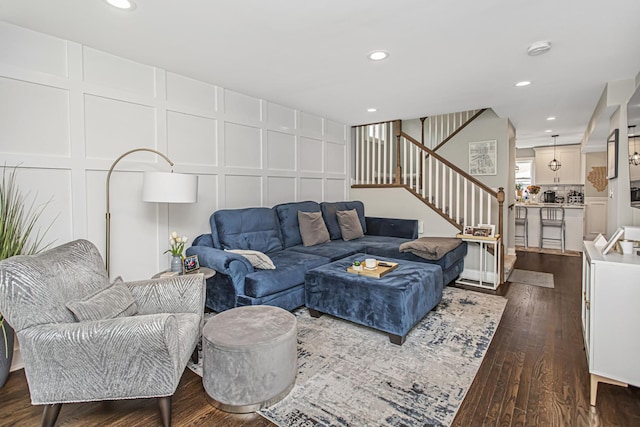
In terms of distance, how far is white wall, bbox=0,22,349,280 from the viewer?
2500 mm

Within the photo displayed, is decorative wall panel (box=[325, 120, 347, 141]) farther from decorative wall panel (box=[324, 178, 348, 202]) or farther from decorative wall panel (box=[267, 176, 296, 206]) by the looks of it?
decorative wall panel (box=[267, 176, 296, 206])

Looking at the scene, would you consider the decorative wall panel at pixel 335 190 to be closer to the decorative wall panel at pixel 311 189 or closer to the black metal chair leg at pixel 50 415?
the decorative wall panel at pixel 311 189

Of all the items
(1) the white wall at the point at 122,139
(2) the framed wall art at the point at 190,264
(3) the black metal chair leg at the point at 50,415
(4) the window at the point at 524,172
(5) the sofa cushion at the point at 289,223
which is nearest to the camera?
(3) the black metal chair leg at the point at 50,415

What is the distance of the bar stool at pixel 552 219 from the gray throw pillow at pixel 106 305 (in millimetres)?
7684

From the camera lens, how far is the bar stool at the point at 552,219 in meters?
6.89

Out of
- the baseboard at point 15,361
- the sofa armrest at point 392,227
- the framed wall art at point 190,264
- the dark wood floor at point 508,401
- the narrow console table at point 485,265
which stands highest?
the sofa armrest at point 392,227

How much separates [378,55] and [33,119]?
2742 millimetres

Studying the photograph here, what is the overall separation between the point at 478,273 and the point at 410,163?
6.72ft

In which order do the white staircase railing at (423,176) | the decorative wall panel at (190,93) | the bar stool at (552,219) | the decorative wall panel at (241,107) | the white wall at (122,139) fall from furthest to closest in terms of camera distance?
the bar stool at (552,219)
the white staircase railing at (423,176)
the decorative wall panel at (241,107)
the decorative wall panel at (190,93)
the white wall at (122,139)

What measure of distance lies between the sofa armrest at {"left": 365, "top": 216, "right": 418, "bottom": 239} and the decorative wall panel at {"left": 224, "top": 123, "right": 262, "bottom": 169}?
2197mm

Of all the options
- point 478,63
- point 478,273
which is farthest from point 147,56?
point 478,273

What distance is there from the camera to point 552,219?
7.02 meters

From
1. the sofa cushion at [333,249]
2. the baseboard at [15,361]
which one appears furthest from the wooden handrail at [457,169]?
the baseboard at [15,361]

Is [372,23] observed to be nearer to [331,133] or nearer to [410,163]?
[331,133]
